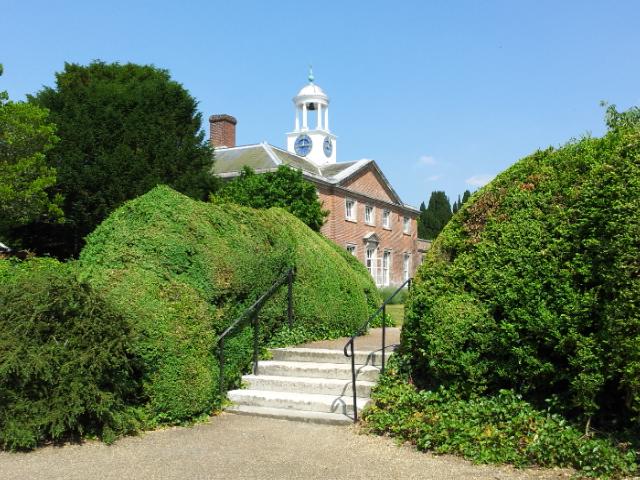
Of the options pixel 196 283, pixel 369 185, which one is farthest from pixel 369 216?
pixel 196 283

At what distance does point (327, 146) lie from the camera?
4294cm

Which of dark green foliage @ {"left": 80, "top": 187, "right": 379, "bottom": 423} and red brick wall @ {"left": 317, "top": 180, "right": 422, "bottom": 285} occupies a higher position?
red brick wall @ {"left": 317, "top": 180, "right": 422, "bottom": 285}

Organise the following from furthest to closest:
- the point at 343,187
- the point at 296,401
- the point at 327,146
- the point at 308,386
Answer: the point at 327,146
the point at 343,187
the point at 308,386
the point at 296,401

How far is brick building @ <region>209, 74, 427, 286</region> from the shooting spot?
1395 inches

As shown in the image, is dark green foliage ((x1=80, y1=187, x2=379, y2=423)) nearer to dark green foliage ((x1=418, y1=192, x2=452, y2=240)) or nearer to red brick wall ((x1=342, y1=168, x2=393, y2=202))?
red brick wall ((x1=342, y1=168, x2=393, y2=202))

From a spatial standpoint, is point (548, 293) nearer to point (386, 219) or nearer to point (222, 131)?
point (222, 131)

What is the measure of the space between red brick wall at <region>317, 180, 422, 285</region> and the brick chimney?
7157mm

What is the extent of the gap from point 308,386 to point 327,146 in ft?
118

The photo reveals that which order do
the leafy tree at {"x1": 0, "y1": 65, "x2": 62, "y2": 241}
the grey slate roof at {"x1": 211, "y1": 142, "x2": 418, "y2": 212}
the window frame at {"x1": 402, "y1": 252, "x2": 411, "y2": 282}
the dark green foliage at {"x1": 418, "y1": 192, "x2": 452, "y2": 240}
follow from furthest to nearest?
the dark green foliage at {"x1": 418, "y1": 192, "x2": 452, "y2": 240} → the window frame at {"x1": 402, "y1": 252, "x2": 411, "y2": 282} → the grey slate roof at {"x1": 211, "y1": 142, "x2": 418, "y2": 212} → the leafy tree at {"x1": 0, "y1": 65, "x2": 62, "y2": 241}

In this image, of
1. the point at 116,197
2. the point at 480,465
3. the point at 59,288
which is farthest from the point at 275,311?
the point at 116,197

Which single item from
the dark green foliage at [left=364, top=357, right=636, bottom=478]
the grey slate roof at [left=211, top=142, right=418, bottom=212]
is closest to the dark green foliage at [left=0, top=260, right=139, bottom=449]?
the dark green foliage at [left=364, top=357, right=636, bottom=478]

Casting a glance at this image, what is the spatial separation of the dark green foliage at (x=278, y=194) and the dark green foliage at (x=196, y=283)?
29.1 feet

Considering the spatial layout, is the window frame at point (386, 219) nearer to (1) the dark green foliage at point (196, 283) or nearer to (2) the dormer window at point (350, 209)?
(2) the dormer window at point (350, 209)

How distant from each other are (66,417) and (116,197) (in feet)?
61.5
